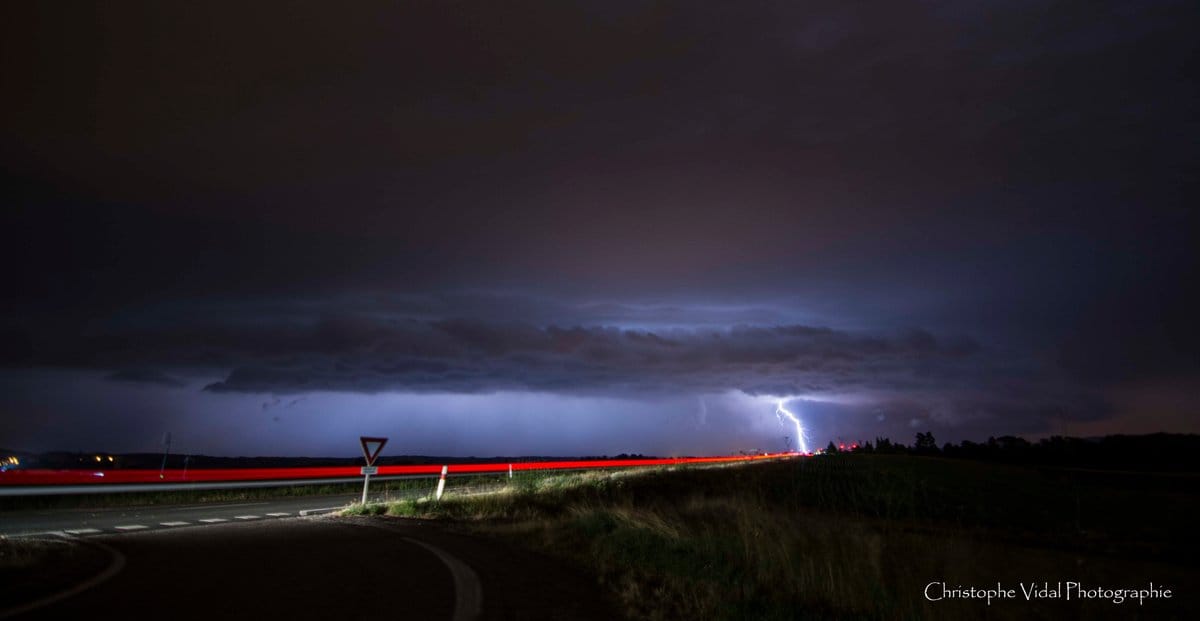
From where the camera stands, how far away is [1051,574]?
2097 cm

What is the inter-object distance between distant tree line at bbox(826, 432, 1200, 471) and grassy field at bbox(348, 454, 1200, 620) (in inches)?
3781

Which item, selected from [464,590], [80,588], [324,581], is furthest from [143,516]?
[464,590]

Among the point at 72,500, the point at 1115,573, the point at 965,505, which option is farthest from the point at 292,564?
the point at 965,505

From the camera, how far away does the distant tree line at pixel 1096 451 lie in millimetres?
121938

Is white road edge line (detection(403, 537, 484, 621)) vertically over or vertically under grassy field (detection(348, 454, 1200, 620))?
over

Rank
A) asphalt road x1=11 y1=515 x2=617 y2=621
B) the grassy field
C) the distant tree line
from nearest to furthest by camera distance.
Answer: asphalt road x1=11 y1=515 x2=617 y2=621 < the grassy field < the distant tree line

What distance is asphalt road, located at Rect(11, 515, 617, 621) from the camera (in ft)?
23.7

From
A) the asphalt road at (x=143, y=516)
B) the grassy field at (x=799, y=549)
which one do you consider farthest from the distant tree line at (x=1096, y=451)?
the asphalt road at (x=143, y=516)

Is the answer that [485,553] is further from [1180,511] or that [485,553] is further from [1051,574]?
[1180,511]

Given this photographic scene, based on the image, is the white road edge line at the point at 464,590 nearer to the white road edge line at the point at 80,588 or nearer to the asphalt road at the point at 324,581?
the asphalt road at the point at 324,581

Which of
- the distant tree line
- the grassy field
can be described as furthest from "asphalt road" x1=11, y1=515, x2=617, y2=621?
the distant tree line

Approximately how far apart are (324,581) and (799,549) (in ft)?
32.1

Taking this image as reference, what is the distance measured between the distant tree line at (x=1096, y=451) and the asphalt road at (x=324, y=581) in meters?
135

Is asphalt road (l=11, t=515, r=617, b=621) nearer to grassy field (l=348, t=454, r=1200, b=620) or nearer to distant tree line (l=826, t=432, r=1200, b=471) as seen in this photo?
grassy field (l=348, t=454, r=1200, b=620)
